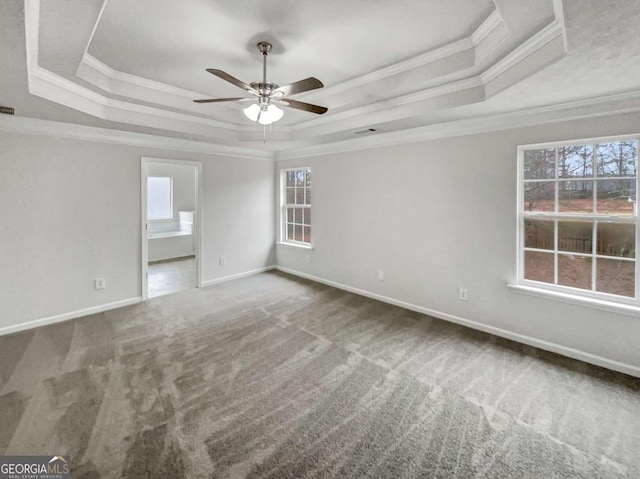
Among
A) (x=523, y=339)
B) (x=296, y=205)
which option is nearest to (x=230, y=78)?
(x=523, y=339)

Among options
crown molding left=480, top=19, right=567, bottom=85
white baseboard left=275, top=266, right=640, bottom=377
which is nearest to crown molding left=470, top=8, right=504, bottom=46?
crown molding left=480, top=19, right=567, bottom=85

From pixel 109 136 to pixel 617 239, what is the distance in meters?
5.74

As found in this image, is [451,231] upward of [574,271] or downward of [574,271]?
upward

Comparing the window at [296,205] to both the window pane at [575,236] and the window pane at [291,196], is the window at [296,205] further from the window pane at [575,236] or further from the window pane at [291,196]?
the window pane at [575,236]

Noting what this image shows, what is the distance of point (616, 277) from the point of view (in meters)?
2.79

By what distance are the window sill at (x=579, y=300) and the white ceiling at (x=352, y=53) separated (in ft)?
5.87

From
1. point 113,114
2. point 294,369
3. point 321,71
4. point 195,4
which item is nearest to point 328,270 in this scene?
point 294,369

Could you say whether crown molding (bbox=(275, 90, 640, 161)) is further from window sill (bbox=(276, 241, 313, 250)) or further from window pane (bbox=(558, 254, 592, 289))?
window sill (bbox=(276, 241, 313, 250))

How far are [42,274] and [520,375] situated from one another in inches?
202

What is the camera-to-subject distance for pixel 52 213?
363 centimetres

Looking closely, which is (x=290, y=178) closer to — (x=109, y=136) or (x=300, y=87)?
(x=109, y=136)

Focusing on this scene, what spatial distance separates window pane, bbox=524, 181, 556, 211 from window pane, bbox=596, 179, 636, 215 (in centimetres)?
36

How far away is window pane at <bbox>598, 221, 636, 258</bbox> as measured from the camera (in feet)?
8.92

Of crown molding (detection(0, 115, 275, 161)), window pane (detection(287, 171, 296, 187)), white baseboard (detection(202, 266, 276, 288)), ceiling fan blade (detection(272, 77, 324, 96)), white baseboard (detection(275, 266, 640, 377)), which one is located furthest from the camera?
window pane (detection(287, 171, 296, 187))
